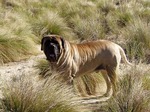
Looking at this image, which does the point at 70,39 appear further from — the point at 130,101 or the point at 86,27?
the point at 130,101

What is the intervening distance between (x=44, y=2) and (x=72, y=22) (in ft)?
19.9

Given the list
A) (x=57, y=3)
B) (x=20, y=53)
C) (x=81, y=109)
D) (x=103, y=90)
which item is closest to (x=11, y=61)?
(x=20, y=53)

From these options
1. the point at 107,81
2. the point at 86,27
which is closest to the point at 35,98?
the point at 107,81

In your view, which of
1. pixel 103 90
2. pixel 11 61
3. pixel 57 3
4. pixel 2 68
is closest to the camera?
pixel 103 90

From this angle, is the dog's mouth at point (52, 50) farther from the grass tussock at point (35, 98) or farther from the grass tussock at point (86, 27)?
the grass tussock at point (86, 27)

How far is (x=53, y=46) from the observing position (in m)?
6.29

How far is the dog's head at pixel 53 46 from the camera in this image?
6316 mm

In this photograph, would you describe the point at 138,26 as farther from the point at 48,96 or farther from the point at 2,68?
the point at 48,96

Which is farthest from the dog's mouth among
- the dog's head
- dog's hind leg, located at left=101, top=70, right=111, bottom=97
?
dog's hind leg, located at left=101, top=70, right=111, bottom=97

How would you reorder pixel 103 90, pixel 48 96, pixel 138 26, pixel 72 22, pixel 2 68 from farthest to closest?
pixel 72 22 → pixel 138 26 → pixel 2 68 → pixel 103 90 → pixel 48 96

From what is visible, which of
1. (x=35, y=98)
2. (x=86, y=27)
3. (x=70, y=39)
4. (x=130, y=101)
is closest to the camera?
(x=35, y=98)

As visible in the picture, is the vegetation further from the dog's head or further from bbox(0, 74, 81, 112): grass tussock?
the dog's head

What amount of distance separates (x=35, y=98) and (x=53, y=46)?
51.2 inches

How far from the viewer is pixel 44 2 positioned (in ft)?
65.0
